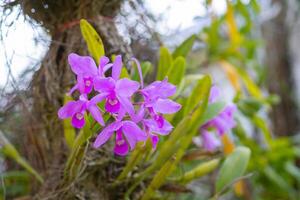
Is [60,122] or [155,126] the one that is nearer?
[155,126]

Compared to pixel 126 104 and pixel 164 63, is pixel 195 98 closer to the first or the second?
pixel 164 63

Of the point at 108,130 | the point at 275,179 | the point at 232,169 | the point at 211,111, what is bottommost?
the point at 275,179

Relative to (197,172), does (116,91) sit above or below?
above

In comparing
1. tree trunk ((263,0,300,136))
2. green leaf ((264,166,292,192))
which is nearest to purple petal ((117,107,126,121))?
green leaf ((264,166,292,192))

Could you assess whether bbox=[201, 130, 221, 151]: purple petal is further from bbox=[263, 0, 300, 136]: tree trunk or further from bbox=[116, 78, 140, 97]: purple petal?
bbox=[263, 0, 300, 136]: tree trunk

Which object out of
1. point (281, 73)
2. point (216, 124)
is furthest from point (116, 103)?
point (281, 73)

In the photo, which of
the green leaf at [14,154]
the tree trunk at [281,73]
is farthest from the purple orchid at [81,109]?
the tree trunk at [281,73]

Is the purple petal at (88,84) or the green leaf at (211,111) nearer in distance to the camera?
the purple petal at (88,84)

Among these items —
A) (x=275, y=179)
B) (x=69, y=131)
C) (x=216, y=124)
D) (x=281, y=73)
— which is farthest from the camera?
(x=281, y=73)

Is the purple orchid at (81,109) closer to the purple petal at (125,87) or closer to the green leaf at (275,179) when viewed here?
the purple petal at (125,87)
